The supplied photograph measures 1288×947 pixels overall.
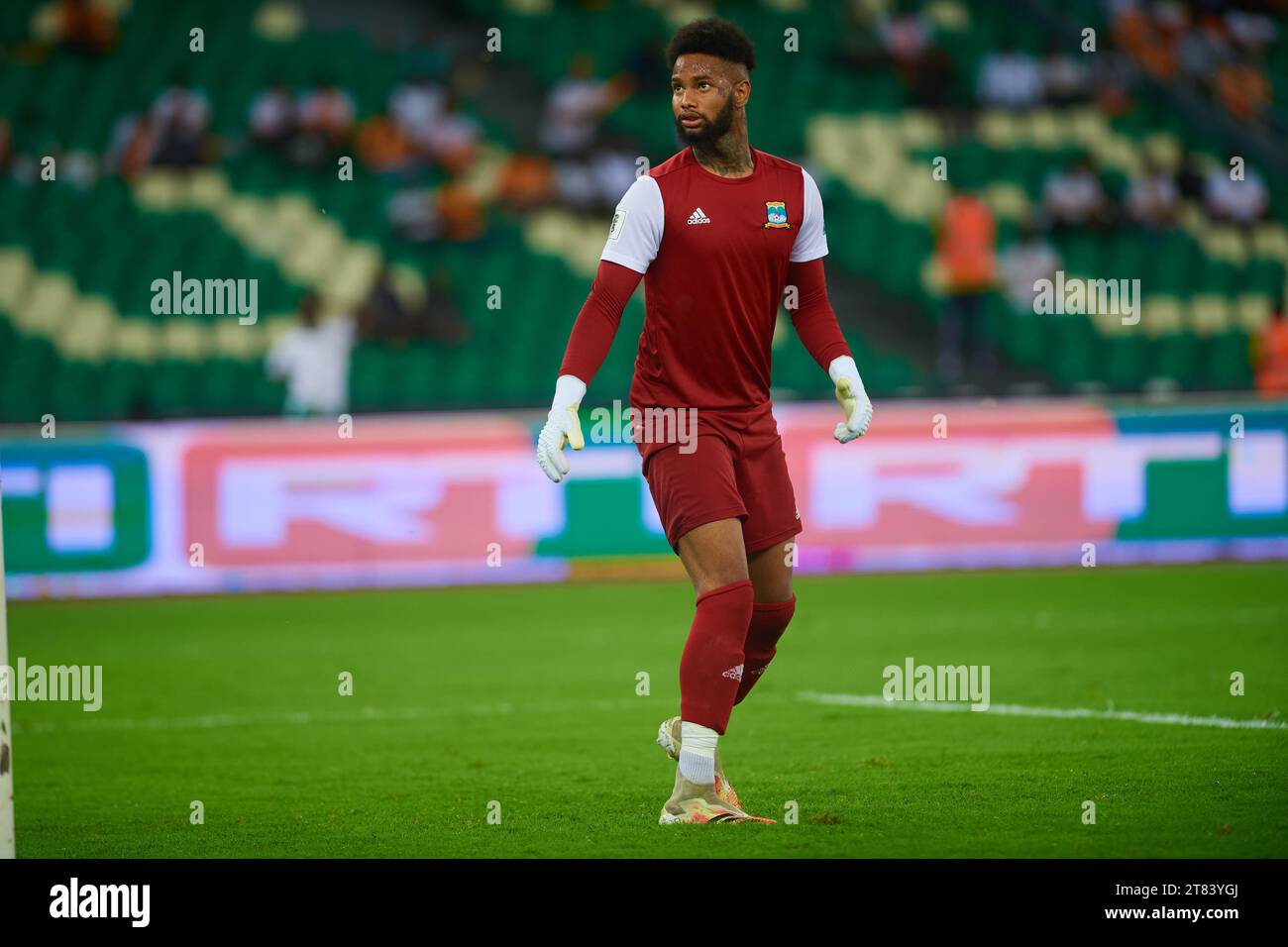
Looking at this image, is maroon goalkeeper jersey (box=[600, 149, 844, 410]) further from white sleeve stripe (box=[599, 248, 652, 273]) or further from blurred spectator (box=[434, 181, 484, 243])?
blurred spectator (box=[434, 181, 484, 243])

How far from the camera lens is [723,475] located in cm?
583

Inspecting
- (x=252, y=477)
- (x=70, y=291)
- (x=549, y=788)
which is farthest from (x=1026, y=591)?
(x=70, y=291)

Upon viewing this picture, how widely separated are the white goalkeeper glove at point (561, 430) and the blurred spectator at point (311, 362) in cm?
1066

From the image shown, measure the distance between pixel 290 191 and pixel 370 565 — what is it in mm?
7809

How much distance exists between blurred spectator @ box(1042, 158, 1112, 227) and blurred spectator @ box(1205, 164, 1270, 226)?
58.1 inches

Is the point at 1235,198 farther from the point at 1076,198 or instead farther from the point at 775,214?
the point at 775,214

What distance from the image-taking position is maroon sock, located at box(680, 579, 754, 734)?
18.9 ft

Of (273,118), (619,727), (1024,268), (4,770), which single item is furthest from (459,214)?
(4,770)

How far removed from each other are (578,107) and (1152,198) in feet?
21.8

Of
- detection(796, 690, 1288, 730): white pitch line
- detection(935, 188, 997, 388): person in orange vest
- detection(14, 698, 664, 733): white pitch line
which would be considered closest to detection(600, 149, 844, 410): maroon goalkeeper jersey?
detection(796, 690, 1288, 730): white pitch line

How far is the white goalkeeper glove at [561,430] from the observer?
5.60 meters

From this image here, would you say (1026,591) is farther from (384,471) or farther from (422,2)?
(422,2)

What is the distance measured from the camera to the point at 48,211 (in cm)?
1944
